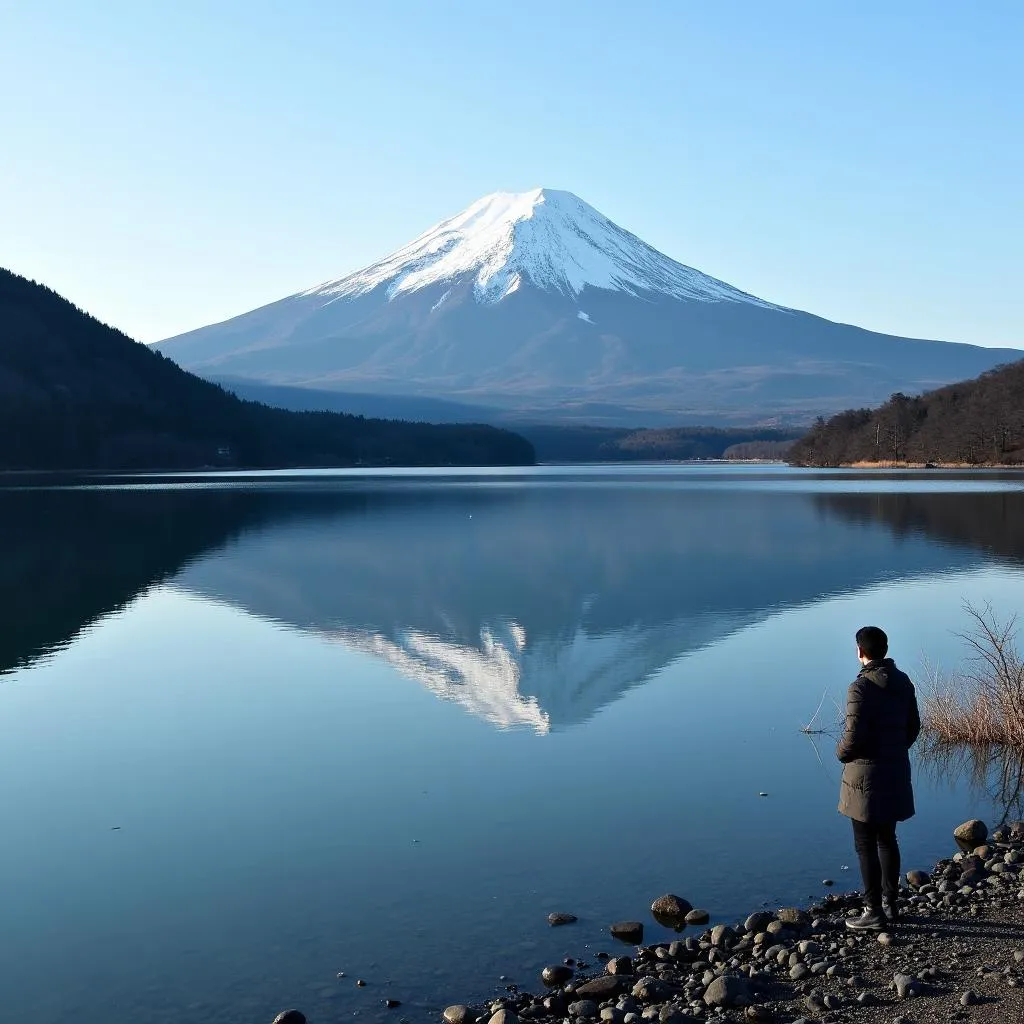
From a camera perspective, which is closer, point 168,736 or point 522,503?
point 168,736

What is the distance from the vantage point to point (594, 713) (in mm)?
14320

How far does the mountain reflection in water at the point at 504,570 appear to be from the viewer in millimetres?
18125

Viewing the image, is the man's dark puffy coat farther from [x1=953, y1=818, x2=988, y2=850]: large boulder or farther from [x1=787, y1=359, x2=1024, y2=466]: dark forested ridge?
[x1=787, y1=359, x2=1024, y2=466]: dark forested ridge

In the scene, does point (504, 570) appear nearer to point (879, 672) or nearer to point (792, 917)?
point (792, 917)

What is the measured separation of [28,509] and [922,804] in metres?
51.0

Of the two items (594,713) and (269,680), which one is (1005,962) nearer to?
(594,713)

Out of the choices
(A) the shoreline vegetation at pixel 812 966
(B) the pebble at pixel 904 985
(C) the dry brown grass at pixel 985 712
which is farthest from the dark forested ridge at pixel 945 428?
(B) the pebble at pixel 904 985

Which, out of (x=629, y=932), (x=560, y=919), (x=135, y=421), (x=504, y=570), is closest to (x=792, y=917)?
(x=629, y=932)

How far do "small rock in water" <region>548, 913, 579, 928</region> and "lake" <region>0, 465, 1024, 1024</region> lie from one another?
0.20 feet

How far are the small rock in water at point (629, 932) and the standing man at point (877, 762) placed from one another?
1277mm

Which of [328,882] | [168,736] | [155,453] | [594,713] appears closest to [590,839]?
[328,882]

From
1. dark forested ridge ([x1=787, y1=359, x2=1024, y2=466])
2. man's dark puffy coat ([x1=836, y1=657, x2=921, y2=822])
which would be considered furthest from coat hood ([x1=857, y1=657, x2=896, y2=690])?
dark forested ridge ([x1=787, y1=359, x2=1024, y2=466])

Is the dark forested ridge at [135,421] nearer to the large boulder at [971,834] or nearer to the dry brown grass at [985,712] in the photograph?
the dry brown grass at [985,712]

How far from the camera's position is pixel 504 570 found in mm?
30109
